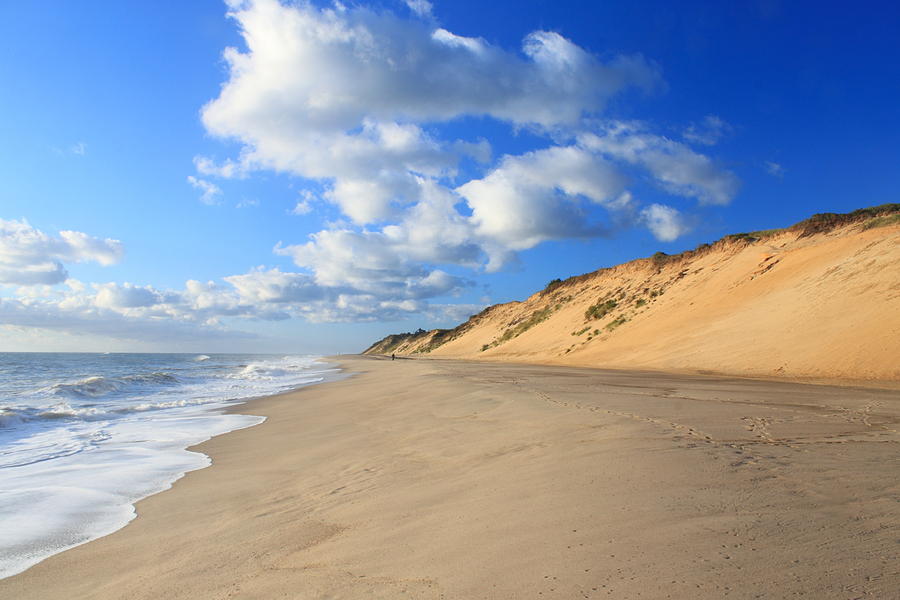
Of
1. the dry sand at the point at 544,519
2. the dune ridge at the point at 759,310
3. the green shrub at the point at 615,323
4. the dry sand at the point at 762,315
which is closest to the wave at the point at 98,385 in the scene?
the dry sand at the point at 544,519

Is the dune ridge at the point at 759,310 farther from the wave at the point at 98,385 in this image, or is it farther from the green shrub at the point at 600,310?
the wave at the point at 98,385

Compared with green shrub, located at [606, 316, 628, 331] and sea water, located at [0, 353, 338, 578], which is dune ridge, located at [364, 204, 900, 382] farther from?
sea water, located at [0, 353, 338, 578]

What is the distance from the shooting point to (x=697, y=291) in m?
33.3

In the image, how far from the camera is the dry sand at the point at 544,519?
8.96 ft

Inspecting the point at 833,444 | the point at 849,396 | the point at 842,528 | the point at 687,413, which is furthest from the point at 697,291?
the point at 842,528

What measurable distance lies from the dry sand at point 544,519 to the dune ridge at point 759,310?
12013 millimetres

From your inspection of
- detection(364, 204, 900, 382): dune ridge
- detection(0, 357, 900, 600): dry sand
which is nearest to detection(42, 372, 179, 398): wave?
detection(0, 357, 900, 600): dry sand

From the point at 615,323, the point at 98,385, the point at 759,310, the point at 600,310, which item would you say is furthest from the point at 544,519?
the point at 600,310

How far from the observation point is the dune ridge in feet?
56.2

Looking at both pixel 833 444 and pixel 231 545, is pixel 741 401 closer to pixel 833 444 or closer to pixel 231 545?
pixel 833 444

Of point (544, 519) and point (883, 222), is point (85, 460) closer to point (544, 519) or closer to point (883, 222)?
point (544, 519)

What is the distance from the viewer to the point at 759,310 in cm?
2403

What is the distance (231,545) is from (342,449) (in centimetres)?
377

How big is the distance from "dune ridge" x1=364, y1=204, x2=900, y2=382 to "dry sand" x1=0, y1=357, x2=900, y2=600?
12.0m
